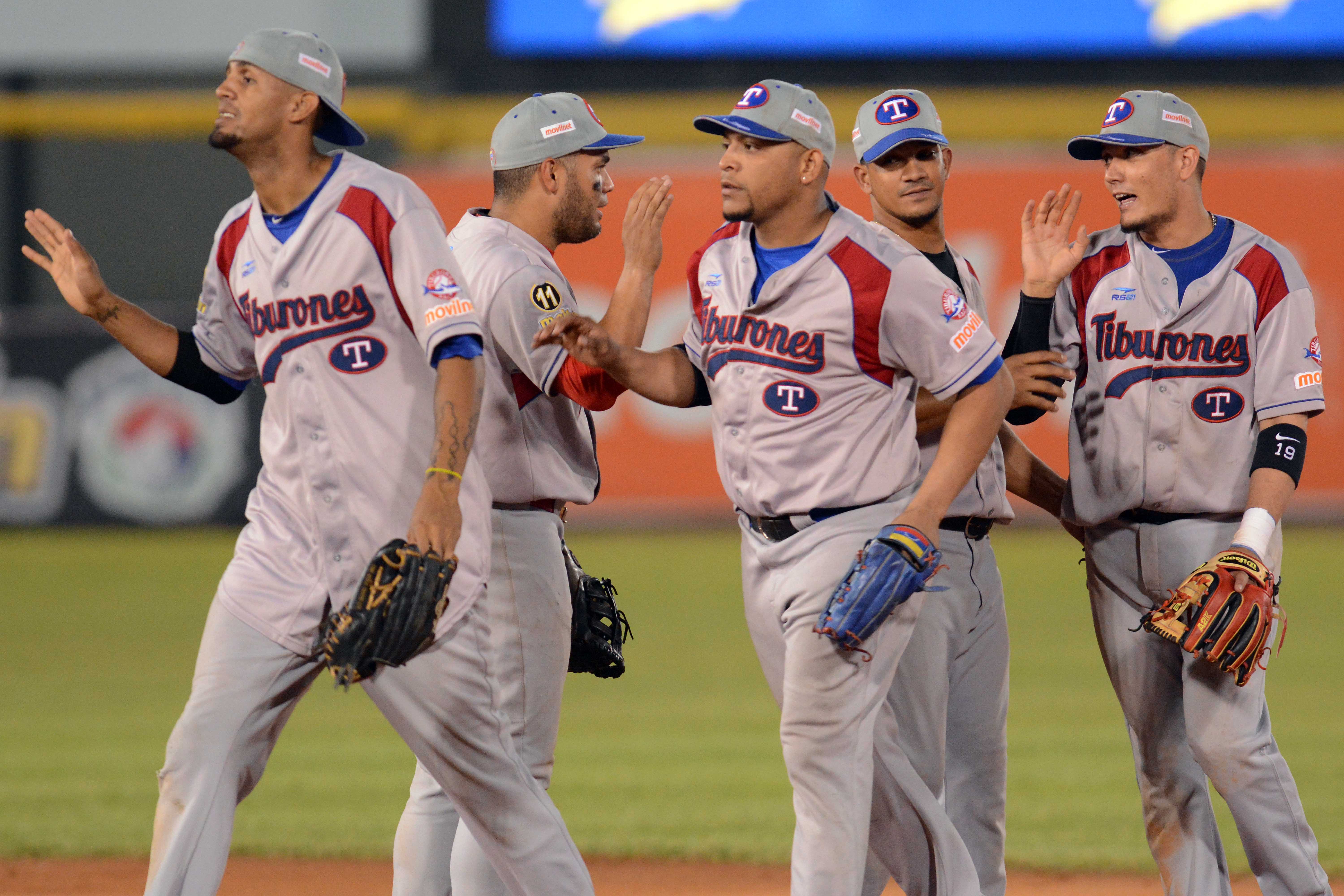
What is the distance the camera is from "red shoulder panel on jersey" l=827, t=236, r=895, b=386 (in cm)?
376

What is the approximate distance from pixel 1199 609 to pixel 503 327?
6.06 ft

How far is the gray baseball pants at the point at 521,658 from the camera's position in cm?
391

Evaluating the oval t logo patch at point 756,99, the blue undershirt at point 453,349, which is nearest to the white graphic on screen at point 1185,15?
the oval t logo patch at point 756,99

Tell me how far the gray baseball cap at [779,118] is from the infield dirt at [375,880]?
8.64 feet

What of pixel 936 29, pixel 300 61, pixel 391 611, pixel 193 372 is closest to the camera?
pixel 391 611

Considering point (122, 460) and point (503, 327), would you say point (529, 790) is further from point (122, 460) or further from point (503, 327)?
point (122, 460)

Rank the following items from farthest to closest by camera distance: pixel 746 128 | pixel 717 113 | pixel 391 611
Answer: pixel 717 113
pixel 746 128
pixel 391 611

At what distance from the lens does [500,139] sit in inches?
169

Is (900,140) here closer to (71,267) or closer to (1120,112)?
(1120,112)

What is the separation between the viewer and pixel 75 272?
3879 mm

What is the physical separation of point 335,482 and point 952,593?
1689mm

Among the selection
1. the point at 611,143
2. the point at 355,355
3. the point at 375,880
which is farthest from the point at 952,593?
the point at 375,880

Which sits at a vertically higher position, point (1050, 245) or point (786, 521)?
point (1050, 245)

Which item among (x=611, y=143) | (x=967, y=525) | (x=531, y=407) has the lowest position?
(x=967, y=525)
